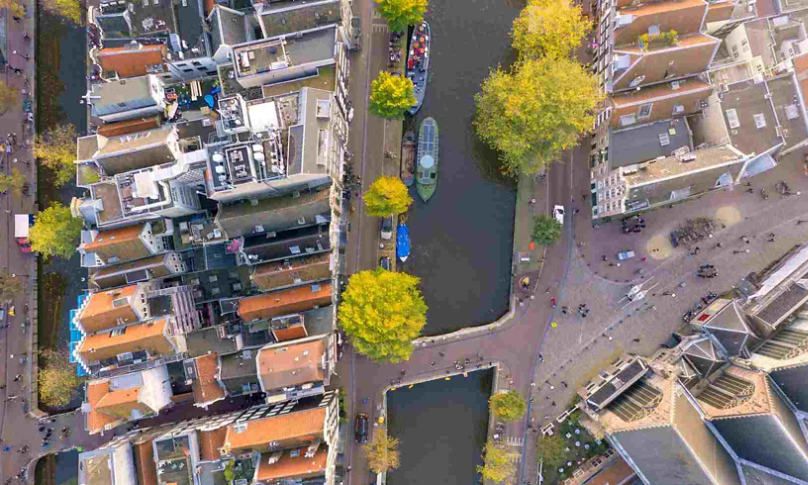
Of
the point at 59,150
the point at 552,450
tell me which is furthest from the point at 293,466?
the point at 59,150

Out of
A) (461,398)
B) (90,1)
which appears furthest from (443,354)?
(90,1)

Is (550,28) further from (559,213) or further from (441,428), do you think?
(441,428)

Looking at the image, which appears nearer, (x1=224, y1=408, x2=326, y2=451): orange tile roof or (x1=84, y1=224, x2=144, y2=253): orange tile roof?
(x1=224, y1=408, x2=326, y2=451): orange tile roof

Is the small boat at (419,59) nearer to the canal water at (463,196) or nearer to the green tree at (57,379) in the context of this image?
the canal water at (463,196)

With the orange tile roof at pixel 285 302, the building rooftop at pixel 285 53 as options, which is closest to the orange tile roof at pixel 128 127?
the building rooftop at pixel 285 53

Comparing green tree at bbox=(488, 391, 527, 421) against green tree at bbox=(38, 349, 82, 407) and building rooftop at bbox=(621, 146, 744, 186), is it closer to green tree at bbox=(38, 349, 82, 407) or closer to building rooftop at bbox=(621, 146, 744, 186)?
building rooftop at bbox=(621, 146, 744, 186)

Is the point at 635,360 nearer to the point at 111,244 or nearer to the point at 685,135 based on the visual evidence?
the point at 685,135

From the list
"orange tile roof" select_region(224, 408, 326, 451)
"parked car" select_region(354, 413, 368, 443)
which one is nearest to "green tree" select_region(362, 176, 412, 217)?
"orange tile roof" select_region(224, 408, 326, 451)
